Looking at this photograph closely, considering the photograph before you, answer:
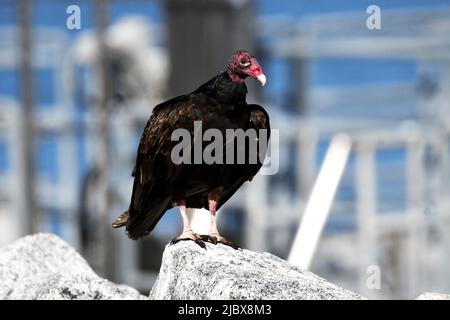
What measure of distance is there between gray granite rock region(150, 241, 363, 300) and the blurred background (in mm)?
3007

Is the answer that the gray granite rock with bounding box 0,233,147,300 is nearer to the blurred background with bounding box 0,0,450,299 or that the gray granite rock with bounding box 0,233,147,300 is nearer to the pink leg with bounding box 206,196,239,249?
the pink leg with bounding box 206,196,239,249

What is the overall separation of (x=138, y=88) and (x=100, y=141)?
8.60ft

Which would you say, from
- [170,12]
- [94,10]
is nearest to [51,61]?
[94,10]

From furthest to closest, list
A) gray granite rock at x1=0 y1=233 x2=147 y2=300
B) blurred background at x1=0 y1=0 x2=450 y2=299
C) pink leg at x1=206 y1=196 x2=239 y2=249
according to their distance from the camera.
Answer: blurred background at x1=0 y1=0 x2=450 y2=299 → gray granite rock at x1=0 y1=233 x2=147 y2=300 → pink leg at x1=206 y1=196 x2=239 y2=249

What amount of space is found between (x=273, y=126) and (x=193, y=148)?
475 centimetres

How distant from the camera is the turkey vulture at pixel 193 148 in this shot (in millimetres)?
3023

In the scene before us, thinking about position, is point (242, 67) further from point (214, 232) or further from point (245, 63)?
point (214, 232)

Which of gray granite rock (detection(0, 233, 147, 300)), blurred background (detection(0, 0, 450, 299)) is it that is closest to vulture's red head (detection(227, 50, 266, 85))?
gray granite rock (detection(0, 233, 147, 300))

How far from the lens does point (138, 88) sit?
10.9 m

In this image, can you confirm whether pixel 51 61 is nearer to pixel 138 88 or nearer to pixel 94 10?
pixel 138 88

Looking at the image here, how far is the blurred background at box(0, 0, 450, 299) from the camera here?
777cm

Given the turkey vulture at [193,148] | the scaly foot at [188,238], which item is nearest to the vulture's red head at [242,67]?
the turkey vulture at [193,148]

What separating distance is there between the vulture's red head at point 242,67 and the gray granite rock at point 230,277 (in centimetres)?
51

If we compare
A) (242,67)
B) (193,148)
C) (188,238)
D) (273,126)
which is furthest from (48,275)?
(273,126)
